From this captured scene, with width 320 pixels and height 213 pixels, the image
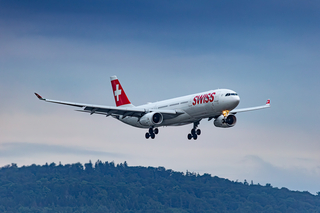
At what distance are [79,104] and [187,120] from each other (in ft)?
54.5

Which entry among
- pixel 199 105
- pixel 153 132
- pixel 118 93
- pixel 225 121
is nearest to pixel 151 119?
pixel 153 132

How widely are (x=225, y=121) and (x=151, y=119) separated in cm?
1137

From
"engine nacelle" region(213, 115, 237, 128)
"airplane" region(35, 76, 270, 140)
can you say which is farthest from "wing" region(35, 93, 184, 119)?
"engine nacelle" region(213, 115, 237, 128)

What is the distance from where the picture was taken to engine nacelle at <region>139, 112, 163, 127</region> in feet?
268

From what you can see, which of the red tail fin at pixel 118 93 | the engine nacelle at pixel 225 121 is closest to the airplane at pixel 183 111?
the engine nacelle at pixel 225 121

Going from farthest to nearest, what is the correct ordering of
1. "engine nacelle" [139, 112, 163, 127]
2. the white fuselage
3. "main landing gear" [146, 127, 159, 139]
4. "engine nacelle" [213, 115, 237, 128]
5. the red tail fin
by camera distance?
the red tail fin → "main landing gear" [146, 127, 159, 139] → "engine nacelle" [213, 115, 237, 128] → "engine nacelle" [139, 112, 163, 127] → the white fuselage

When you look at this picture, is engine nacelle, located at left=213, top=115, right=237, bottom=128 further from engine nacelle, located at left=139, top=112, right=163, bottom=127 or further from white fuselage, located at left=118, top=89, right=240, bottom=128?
engine nacelle, located at left=139, top=112, right=163, bottom=127

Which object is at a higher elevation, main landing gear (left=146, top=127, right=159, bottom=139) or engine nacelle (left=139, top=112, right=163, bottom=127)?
engine nacelle (left=139, top=112, right=163, bottom=127)

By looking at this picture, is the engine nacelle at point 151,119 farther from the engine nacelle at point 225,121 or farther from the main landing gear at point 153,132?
the engine nacelle at point 225,121

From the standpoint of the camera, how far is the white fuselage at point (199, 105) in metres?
77.6

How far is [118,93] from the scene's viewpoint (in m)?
102

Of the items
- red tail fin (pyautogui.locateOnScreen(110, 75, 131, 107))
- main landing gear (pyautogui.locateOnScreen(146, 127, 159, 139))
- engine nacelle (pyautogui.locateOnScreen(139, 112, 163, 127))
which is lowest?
main landing gear (pyautogui.locateOnScreen(146, 127, 159, 139))

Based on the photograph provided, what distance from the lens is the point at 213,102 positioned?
78.1 metres

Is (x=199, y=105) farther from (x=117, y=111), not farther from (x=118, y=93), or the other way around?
(x=118, y=93)
